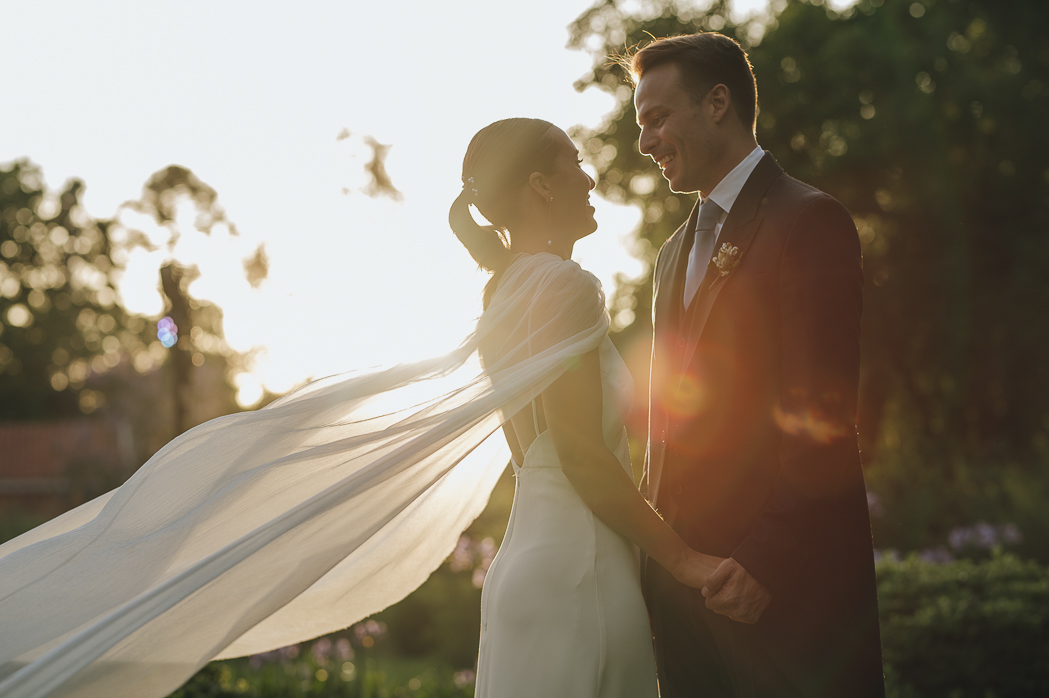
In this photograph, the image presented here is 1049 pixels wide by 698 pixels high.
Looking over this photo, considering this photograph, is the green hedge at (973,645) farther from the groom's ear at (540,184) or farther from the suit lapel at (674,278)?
the groom's ear at (540,184)

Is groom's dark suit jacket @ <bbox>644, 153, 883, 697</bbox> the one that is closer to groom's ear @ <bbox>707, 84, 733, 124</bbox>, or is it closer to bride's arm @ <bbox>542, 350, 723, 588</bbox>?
bride's arm @ <bbox>542, 350, 723, 588</bbox>

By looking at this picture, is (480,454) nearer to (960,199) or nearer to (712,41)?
(712,41)

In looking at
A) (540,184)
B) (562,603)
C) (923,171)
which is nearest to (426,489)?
(562,603)

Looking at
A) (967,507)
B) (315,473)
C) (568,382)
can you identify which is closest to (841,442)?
(568,382)

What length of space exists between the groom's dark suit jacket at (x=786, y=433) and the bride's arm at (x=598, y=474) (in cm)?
15

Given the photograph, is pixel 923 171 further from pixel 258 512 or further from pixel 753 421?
pixel 258 512

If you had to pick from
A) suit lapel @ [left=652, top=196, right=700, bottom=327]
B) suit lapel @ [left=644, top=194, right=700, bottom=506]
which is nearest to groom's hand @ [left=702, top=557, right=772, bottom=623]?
suit lapel @ [left=644, top=194, right=700, bottom=506]

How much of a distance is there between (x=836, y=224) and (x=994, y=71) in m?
19.2

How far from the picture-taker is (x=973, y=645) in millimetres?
5750

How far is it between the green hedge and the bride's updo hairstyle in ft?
15.1

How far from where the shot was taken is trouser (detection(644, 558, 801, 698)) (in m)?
2.52

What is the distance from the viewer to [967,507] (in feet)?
36.0

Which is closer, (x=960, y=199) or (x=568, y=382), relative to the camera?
(x=568, y=382)

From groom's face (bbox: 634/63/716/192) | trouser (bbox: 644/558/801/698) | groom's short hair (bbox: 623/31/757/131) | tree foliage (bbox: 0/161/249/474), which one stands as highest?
tree foliage (bbox: 0/161/249/474)
